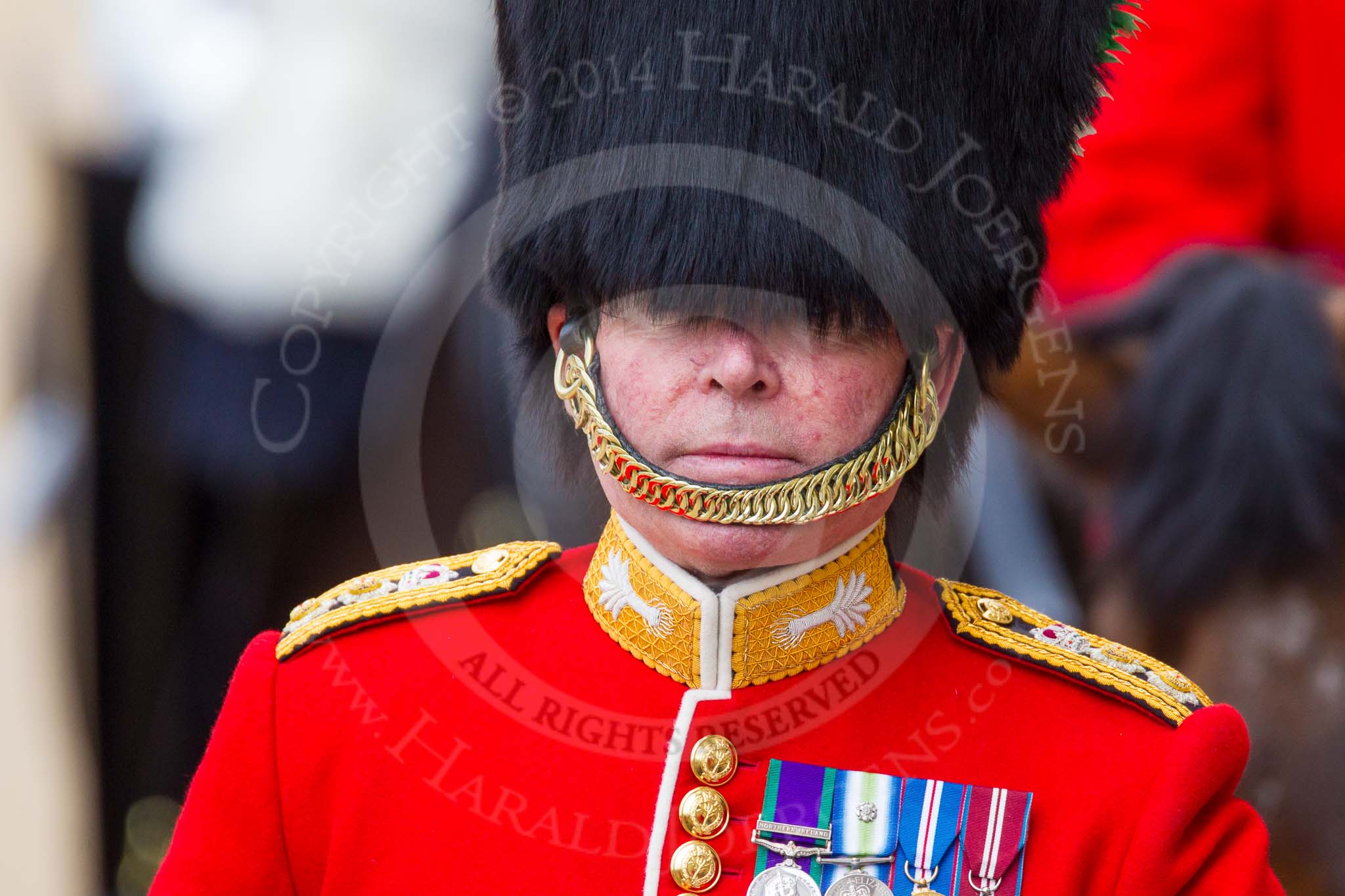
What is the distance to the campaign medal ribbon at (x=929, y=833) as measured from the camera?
4.77 ft

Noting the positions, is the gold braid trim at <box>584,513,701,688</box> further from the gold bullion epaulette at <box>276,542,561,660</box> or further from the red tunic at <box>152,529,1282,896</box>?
the gold bullion epaulette at <box>276,542,561,660</box>

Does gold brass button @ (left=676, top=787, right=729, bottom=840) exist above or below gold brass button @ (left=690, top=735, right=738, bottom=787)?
below

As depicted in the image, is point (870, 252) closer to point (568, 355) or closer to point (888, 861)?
point (568, 355)

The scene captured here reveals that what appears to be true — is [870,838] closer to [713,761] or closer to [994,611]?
[713,761]

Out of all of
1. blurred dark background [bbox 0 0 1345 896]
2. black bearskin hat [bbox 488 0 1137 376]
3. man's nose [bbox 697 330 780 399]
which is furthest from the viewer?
blurred dark background [bbox 0 0 1345 896]

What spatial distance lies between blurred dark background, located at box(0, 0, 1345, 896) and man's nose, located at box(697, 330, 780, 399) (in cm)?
143

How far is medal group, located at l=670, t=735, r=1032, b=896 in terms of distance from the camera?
1452 millimetres

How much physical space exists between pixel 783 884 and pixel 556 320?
2.12 ft

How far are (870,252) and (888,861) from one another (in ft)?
1.96

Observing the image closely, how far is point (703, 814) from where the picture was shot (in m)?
1.47

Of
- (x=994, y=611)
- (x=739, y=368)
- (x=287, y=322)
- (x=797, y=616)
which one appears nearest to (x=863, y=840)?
(x=797, y=616)

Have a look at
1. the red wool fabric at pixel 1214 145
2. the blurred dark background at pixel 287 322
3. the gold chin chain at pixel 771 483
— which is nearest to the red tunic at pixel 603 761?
the gold chin chain at pixel 771 483

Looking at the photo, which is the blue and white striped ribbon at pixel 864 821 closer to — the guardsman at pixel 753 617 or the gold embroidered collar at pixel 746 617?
the guardsman at pixel 753 617

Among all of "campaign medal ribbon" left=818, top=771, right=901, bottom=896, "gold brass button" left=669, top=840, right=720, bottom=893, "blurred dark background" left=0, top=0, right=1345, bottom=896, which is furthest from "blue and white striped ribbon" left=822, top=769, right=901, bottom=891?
"blurred dark background" left=0, top=0, right=1345, bottom=896
